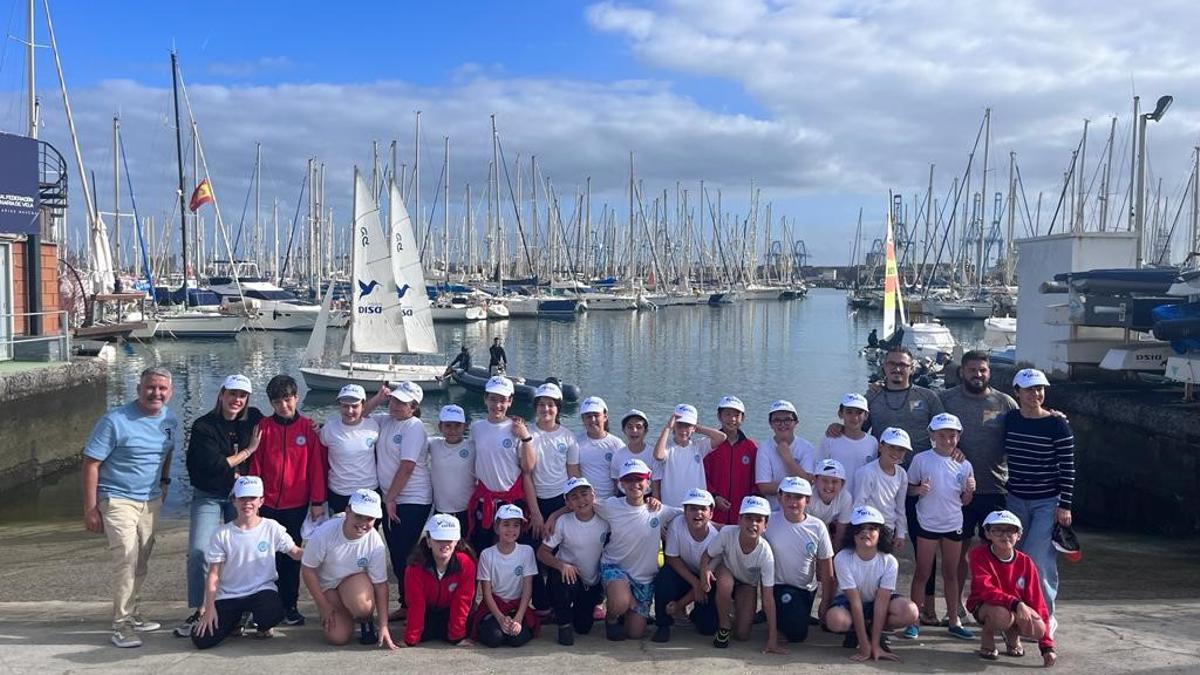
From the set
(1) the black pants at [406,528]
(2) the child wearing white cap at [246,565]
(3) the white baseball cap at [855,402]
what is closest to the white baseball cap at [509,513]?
(1) the black pants at [406,528]

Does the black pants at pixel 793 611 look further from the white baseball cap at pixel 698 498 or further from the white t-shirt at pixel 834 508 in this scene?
the white baseball cap at pixel 698 498

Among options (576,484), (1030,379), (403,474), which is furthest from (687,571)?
(1030,379)

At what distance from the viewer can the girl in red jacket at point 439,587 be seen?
6453mm

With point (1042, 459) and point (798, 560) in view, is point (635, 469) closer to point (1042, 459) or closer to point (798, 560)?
point (798, 560)

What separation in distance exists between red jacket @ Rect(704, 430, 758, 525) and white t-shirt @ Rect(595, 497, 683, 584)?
0.61 meters

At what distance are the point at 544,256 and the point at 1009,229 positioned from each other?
41.3 m

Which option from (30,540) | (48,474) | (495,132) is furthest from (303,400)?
(495,132)

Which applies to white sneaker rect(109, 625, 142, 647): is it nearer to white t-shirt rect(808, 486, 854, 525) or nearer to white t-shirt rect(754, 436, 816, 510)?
white t-shirt rect(754, 436, 816, 510)

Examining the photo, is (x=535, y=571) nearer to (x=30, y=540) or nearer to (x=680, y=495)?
(x=680, y=495)

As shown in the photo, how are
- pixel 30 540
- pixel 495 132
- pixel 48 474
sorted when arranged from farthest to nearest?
pixel 495 132
pixel 48 474
pixel 30 540

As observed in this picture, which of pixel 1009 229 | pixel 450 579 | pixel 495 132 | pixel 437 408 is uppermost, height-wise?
pixel 495 132

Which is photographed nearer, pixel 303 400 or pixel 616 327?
pixel 303 400

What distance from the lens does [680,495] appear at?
23.5ft

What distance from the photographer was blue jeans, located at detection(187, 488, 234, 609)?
6680mm
